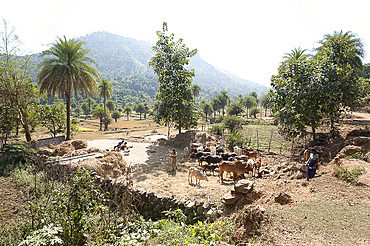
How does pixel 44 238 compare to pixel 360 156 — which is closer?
pixel 44 238

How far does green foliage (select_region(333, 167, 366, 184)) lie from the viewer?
6551 mm

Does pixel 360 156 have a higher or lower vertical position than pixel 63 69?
lower

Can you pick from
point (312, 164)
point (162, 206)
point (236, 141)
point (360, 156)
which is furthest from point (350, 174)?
point (236, 141)

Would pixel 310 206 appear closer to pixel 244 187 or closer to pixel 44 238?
pixel 244 187

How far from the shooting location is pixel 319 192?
629cm

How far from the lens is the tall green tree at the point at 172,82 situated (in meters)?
19.3

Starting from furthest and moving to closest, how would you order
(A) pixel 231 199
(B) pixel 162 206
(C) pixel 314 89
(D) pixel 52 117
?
(D) pixel 52 117
(C) pixel 314 89
(B) pixel 162 206
(A) pixel 231 199

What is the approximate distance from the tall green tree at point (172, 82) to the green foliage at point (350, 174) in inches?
543

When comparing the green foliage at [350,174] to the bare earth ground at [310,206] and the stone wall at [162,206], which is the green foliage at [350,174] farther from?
the stone wall at [162,206]

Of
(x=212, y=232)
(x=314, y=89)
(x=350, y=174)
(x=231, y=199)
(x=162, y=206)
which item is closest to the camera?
(x=212, y=232)

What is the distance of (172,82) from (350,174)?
51.7 feet

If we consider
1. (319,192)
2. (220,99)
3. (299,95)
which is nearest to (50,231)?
(319,192)

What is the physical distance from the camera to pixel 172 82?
19641 millimetres

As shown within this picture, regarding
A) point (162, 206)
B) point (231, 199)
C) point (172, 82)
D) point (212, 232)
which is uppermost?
point (172, 82)
